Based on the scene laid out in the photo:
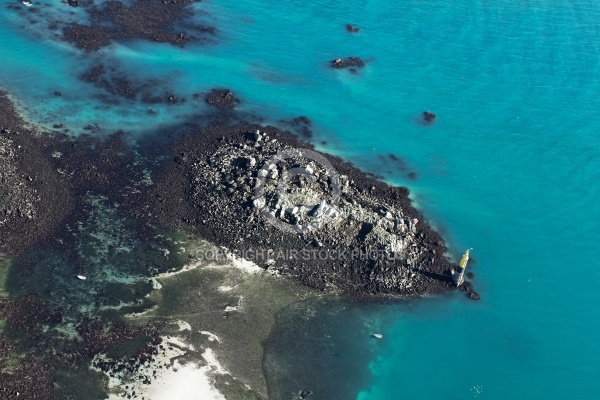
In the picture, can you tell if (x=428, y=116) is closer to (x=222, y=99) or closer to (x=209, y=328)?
(x=222, y=99)

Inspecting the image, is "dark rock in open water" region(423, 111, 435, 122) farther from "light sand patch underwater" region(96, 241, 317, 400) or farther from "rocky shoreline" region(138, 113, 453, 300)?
"light sand patch underwater" region(96, 241, 317, 400)

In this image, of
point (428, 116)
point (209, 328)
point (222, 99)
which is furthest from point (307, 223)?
point (428, 116)

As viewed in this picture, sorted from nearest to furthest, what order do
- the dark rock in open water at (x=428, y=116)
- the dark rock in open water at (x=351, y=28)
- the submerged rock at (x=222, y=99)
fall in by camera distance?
the submerged rock at (x=222, y=99), the dark rock in open water at (x=428, y=116), the dark rock in open water at (x=351, y=28)

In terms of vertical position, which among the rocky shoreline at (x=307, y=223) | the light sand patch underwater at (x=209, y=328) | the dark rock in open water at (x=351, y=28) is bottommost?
the light sand patch underwater at (x=209, y=328)

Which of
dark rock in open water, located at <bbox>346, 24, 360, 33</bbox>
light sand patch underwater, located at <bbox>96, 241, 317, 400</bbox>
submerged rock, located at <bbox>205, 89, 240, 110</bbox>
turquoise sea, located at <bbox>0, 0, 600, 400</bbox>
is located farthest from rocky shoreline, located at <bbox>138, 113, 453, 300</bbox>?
dark rock in open water, located at <bbox>346, 24, 360, 33</bbox>

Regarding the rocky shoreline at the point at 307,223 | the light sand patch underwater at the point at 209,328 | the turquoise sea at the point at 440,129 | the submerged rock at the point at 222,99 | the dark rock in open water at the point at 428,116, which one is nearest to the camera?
the light sand patch underwater at the point at 209,328

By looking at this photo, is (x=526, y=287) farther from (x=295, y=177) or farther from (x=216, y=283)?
(x=216, y=283)

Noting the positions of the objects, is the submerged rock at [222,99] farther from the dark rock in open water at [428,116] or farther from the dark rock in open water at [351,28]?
the dark rock in open water at [351,28]

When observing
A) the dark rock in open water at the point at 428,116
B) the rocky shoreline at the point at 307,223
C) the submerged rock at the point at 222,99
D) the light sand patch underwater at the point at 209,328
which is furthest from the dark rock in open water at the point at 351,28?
the light sand patch underwater at the point at 209,328

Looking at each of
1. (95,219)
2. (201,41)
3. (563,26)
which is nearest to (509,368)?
(95,219)
